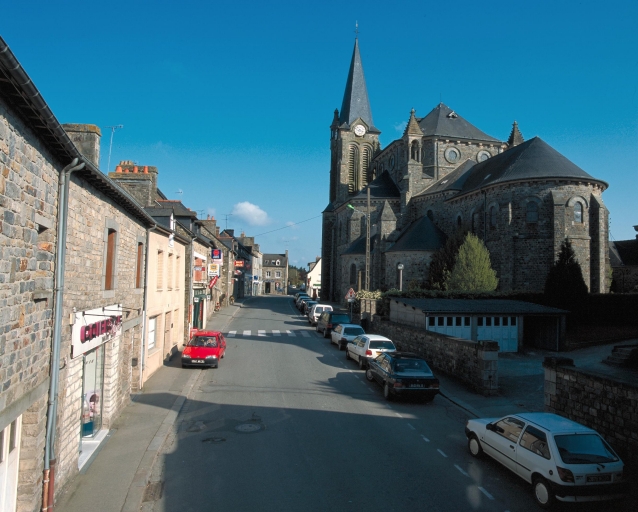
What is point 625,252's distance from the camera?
45844 millimetres

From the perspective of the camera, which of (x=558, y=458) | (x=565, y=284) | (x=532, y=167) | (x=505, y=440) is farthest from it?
(x=532, y=167)

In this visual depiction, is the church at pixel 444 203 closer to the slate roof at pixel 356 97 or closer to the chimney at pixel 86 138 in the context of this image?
the slate roof at pixel 356 97

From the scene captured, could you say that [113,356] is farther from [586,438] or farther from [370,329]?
[370,329]

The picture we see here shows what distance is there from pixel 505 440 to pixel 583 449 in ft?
4.22

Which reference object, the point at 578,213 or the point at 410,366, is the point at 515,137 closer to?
A: the point at 578,213

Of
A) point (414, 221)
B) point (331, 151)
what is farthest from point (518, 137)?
point (331, 151)

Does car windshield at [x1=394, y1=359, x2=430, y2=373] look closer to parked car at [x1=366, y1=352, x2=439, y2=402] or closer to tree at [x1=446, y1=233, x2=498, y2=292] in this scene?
parked car at [x1=366, y1=352, x2=439, y2=402]

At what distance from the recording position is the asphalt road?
7207mm

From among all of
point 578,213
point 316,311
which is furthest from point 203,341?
point 578,213

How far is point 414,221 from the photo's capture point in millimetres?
45812

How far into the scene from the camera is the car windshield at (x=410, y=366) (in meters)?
13.5

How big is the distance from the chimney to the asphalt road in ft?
20.8

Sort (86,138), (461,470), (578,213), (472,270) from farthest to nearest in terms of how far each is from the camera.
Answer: (578,213) < (472,270) < (86,138) < (461,470)

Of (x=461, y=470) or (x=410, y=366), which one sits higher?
(x=410, y=366)
